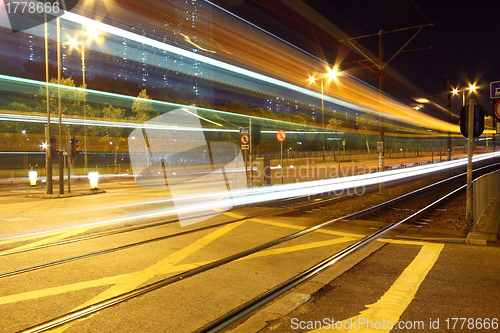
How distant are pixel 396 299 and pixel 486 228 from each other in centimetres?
548

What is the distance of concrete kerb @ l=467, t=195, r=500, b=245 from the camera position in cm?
776

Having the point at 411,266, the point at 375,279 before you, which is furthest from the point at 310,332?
the point at 411,266

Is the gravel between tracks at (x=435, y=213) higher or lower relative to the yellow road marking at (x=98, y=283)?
lower

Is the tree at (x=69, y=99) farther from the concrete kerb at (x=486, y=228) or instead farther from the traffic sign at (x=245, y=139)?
the concrete kerb at (x=486, y=228)

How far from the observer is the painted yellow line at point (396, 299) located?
4.00 m

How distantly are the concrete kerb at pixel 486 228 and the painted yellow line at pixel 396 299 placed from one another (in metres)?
1.63

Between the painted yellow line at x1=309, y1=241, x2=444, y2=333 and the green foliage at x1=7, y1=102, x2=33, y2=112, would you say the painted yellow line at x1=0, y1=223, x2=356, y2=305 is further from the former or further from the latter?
the green foliage at x1=7, y1=102, x2=33, y2=112

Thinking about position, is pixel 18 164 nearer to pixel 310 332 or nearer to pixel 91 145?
pixel 91 145

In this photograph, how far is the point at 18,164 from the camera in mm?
36656

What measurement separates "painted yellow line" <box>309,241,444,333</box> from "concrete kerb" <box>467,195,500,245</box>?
1.63 metres

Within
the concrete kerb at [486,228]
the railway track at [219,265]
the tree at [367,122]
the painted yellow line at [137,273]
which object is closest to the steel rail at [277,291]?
the railway track at [219,265]

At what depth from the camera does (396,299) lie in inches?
185

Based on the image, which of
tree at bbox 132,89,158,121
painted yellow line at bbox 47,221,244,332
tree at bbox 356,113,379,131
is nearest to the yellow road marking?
painted yellow line at bbox 47,221,244,332

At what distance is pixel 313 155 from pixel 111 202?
125 feet
